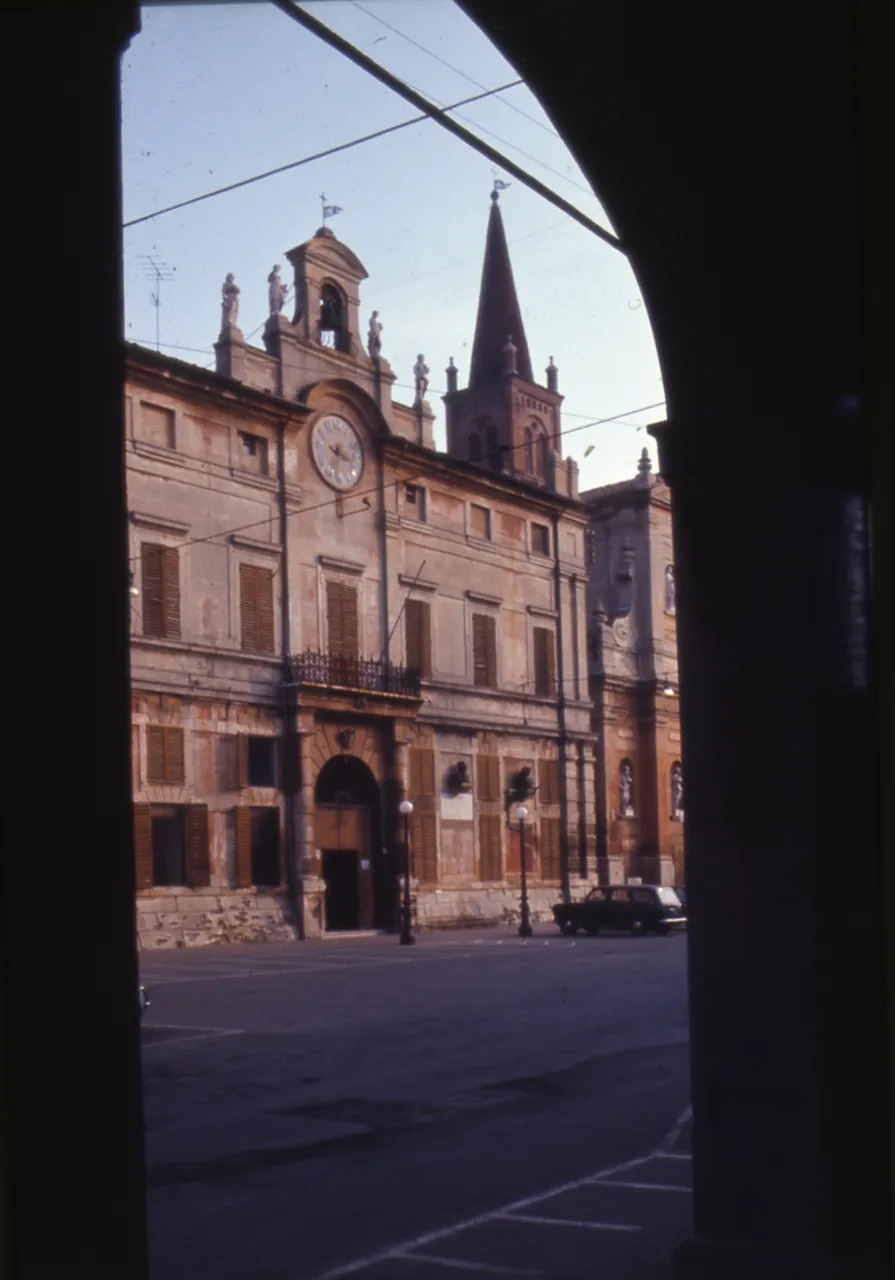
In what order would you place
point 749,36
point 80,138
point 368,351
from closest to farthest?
1. point 80,138
2. point 749,36
3. point 368,351

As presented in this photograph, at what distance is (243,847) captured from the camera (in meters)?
30.8

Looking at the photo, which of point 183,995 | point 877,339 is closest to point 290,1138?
point 877,339

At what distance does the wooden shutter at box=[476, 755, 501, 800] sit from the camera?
123 ft

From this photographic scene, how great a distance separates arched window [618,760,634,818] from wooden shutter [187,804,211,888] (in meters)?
18.5

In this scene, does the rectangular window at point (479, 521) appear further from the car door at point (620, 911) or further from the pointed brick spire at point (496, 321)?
the pointed brick spire at point (496, 321)

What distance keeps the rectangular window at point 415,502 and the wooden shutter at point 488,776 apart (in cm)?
598

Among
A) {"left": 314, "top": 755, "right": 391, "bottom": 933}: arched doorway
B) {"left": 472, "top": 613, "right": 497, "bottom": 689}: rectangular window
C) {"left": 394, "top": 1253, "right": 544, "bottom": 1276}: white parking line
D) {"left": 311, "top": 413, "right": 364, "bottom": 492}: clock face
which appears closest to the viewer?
{"left": 394, "top": 1253, "right": 544, "bottom": 1276}: white parking line

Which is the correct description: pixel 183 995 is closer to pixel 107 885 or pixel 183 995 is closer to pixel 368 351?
pixel 107 885

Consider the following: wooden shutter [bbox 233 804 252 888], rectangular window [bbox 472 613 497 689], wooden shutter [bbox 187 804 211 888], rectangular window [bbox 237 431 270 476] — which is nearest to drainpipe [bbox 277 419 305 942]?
rectangular window [bbox 237 431 270 476]

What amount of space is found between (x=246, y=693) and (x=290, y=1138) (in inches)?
890

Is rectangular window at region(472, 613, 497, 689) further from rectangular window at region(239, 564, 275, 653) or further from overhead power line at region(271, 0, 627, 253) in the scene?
overhead power line at region(271, 0, 627, 253)

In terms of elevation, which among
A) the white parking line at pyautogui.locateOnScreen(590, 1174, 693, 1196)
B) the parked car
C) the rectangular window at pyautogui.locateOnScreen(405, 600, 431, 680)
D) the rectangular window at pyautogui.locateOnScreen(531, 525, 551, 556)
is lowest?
the parked car

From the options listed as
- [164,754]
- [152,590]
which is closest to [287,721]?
[164,754]

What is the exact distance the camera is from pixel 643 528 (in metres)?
51.0
